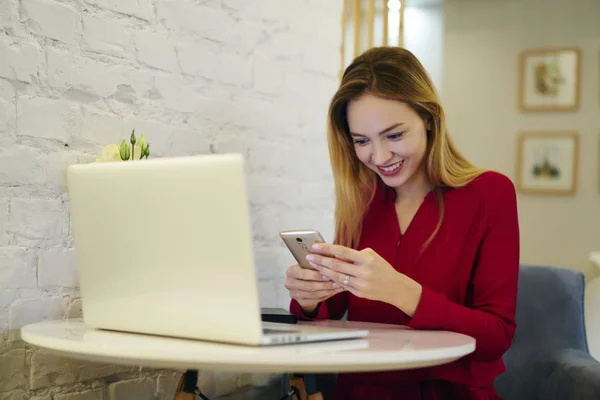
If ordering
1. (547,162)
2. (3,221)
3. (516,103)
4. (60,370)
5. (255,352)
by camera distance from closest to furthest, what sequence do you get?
1. (255,352)
2. (3,221)
3. (60,370)
4. (547,162)
5. (516,103)

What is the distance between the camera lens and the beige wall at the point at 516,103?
454 centimetres

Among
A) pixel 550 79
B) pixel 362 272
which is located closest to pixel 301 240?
pixel 362 272

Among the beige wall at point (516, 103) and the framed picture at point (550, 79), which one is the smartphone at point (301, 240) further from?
the framed picture at point (550, 79)

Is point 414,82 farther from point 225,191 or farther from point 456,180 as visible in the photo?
point 225,191

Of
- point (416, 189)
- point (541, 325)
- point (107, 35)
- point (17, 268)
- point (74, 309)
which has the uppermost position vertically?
point (107, 35)

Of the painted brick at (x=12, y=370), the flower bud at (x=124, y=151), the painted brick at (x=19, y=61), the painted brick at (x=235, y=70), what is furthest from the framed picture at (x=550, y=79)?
the painted brick at (x=12, y=370)

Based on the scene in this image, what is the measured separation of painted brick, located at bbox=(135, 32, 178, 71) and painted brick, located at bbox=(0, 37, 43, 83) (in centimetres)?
27

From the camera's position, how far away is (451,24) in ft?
16.1

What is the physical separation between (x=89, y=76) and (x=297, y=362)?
2.96 ft

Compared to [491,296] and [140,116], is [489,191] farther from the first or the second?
[140,116]

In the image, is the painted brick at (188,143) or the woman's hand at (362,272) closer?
the woman's hand at (362,272)

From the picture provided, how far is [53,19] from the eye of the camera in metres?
1.46

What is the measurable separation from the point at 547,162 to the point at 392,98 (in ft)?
11.1

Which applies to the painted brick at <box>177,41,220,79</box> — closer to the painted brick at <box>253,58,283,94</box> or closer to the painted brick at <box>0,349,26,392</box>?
the painted brick at <box>253,58,283,94</box>
